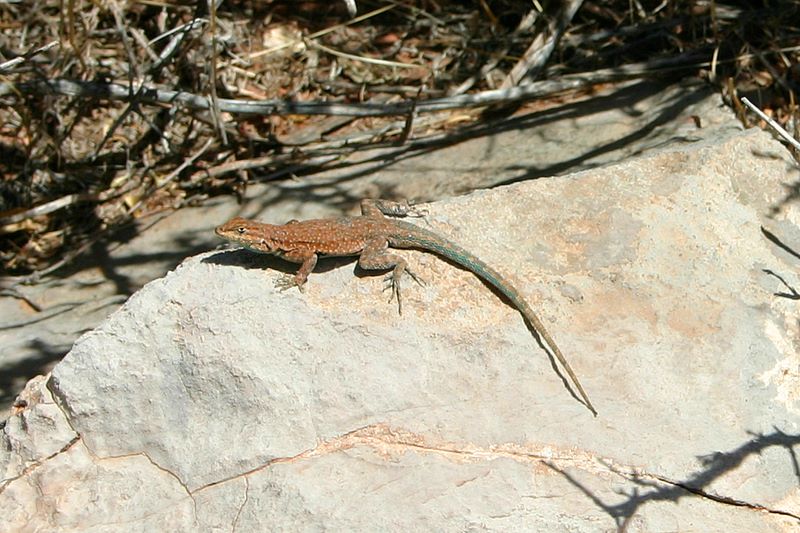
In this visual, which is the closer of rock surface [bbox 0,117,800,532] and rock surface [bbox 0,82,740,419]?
rock surface [bbox 0,117,800,532]

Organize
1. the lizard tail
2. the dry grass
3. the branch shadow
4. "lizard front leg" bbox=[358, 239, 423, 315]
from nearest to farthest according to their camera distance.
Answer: the branch shadow, the lizard tail, "lizard front leg" bbox=[358, 239, 423, 315], the dry grass

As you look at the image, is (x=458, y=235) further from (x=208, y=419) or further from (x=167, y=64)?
(x=167, y=64)

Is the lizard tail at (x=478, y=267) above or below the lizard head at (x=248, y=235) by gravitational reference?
below

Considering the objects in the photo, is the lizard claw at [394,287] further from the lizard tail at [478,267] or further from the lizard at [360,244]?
the lizard tail at [478,267]

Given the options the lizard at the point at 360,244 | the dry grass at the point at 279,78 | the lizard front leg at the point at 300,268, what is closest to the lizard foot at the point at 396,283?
the lizard at the point at 360,244

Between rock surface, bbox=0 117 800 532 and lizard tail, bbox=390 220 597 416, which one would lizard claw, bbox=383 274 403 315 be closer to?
rock surface, bbox=0 117 800 532

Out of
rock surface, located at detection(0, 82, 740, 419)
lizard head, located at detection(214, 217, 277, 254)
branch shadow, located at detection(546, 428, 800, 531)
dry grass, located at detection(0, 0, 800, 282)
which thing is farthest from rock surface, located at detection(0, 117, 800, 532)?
dry grass, located at detection(0, 0, 800, 282)

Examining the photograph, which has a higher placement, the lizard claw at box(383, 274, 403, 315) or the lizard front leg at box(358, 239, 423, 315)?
the lizard front leg at box(358, 239, 423, 315)

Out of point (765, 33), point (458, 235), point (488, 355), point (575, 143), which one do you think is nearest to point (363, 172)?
point (575, 143)
